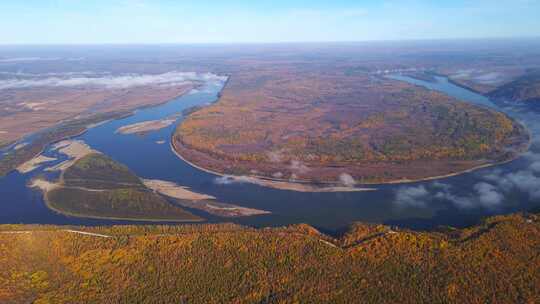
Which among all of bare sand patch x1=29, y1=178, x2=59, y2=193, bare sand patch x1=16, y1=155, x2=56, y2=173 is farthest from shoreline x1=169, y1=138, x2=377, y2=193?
bare sand patch x1=16, y1=155, x2=56, y2=173

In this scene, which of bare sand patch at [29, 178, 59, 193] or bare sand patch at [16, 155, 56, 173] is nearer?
bare sand patch at [29, 178, 59, 193]

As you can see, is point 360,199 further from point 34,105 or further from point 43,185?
point 34,105

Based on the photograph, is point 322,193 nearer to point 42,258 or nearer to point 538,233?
point 538,233

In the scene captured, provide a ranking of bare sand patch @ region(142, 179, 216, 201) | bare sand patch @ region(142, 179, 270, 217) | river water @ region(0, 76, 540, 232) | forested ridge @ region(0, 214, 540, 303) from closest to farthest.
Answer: forested ridge @ region(0, 214, 540, 303), river water @ region(0, 76, 540, 232), bare sand patch @ region(142, 179, 270, 217), bare sand patch @ region(142, 179, 216, 201)

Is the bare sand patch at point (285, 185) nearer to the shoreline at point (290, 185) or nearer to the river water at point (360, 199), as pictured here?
the shoreline at point (290, 185)

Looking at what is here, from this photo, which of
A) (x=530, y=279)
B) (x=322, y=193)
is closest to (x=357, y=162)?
(x=322, y=193)

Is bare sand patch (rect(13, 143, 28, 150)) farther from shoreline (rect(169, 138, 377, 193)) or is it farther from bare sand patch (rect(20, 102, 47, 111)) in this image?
shoreline (rect(169, 138, 377, 193))

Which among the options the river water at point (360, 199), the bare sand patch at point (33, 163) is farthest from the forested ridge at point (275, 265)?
the bare sand patch at point (33, 163)
